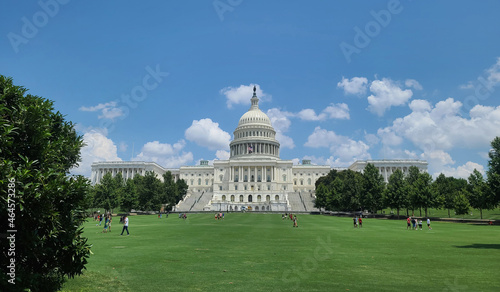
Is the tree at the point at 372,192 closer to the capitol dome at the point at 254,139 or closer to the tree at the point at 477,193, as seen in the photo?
the tree at the point at 477,193

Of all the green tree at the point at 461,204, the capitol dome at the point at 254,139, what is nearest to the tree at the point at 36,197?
the green tree at the point at 461,204

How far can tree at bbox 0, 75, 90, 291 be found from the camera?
9.87 m

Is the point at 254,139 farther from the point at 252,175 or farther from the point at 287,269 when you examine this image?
the point at 287,269

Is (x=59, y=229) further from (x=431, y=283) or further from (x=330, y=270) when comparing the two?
(x=431, y=283)

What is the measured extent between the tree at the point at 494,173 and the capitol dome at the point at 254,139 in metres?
148

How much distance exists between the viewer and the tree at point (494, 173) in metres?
29.2

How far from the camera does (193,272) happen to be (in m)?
15.4

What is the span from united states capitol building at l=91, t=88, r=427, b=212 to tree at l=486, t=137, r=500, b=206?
10085 cm

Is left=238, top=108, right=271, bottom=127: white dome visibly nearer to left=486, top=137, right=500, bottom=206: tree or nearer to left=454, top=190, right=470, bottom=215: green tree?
left=454, top=190, right=470, bottom=215: green tree

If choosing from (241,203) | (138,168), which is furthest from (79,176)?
(138,168)

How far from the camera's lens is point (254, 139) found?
600 feet

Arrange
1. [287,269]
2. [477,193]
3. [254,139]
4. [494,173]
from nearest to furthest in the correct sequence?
[287,269], [494,173], [477,193], [254,139]

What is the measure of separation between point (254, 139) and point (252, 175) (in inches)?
864

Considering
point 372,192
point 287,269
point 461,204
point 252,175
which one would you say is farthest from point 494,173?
point 252,175
